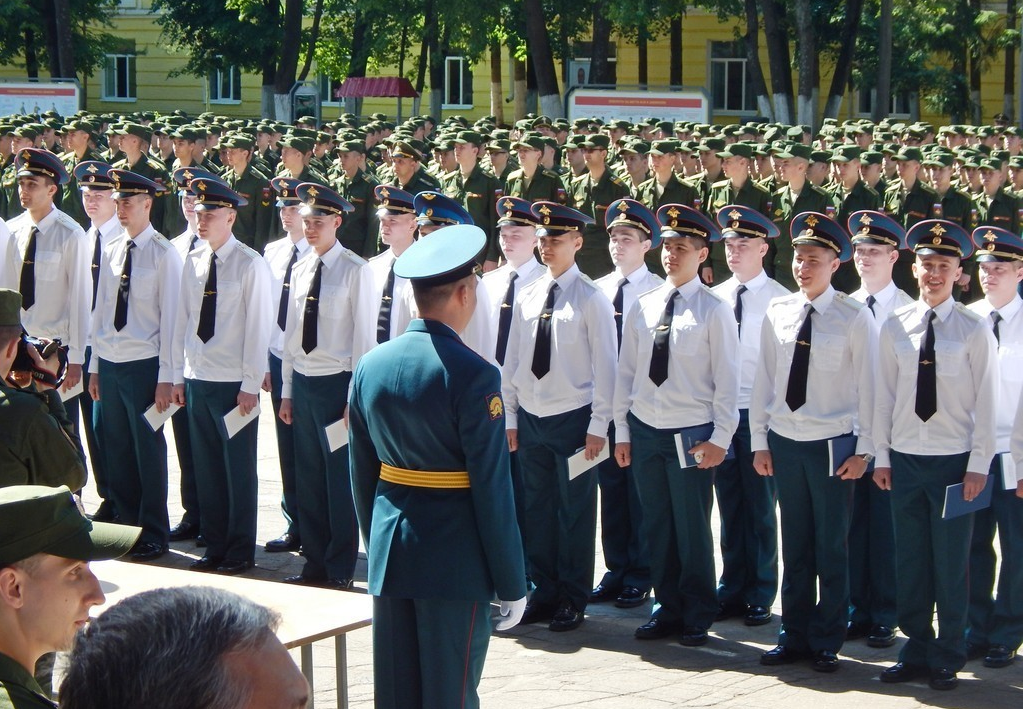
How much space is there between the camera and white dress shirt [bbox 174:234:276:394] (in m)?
8.38

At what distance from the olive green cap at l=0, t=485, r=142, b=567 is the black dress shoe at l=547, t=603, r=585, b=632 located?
15.1 feet

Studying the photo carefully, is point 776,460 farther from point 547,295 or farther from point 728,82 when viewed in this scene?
point 728,82

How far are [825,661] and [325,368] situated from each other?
3.20 meters

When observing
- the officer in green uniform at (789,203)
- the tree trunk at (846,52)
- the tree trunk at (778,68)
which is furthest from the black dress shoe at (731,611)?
the tree trunk at (846,52)

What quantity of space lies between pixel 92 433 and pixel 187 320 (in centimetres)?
156

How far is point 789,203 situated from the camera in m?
14.8

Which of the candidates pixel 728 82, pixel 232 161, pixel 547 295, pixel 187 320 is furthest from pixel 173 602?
pixel 728 82

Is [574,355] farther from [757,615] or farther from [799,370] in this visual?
[757,615]

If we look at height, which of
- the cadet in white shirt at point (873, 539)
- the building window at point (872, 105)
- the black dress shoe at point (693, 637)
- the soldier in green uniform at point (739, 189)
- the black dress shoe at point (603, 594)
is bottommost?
the black dress shoe at point (603, 594)

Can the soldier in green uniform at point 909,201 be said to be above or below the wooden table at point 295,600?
above

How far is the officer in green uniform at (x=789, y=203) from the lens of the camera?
14477 millimetres

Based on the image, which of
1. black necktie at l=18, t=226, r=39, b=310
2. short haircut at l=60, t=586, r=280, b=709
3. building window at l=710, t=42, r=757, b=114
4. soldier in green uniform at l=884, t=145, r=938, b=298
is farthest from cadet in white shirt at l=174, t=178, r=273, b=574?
building window at l=710, t=42, r=757, b=114

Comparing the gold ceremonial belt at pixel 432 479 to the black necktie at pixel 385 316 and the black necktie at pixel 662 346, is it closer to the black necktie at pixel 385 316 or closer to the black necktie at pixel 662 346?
the black necktie at pixel 662 346

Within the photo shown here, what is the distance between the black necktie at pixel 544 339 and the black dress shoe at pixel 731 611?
1.61m
